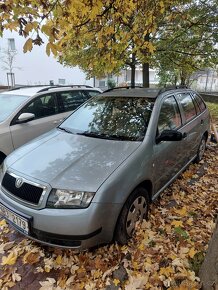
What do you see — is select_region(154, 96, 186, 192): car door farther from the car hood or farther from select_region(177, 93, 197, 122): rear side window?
the car hood

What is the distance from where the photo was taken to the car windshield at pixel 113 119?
3.17 meters

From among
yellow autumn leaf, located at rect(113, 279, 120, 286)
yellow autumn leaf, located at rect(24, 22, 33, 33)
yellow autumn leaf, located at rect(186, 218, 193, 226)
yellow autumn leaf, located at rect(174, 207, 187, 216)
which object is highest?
yellow autumn leaf, located at rect(24, 22, 33, 33)

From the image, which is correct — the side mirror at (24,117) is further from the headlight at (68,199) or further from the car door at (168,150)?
the headlight at (68,199)

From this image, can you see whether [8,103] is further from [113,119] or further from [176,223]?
[176,223]

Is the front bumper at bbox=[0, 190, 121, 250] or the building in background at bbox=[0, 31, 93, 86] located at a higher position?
the building in background at bbox=[0, 31, 93, 86]

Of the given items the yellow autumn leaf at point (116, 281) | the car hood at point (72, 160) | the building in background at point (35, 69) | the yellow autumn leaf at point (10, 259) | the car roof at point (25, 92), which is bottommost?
the yellow autumn leaf at point (10, 259)

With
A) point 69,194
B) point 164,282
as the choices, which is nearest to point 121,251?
point 164,282

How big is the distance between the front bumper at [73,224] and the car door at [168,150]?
0.98 meters

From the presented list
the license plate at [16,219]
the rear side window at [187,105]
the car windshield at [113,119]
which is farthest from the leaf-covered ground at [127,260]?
the rear side window at [187,105]

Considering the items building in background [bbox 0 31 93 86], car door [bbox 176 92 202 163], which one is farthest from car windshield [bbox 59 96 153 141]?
building in background [bbox 0 31 93 86]

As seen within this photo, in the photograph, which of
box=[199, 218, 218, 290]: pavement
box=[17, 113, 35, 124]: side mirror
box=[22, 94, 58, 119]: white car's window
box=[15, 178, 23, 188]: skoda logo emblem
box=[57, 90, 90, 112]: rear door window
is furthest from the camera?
box=[57, 90, 90, 112]: rear door window

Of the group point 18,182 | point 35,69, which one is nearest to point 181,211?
point 18,182

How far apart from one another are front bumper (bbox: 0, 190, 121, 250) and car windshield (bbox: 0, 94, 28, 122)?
104 inches

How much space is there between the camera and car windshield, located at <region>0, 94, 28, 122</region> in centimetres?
460
